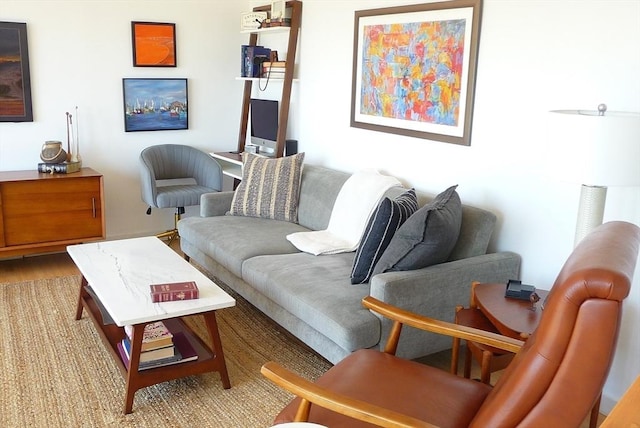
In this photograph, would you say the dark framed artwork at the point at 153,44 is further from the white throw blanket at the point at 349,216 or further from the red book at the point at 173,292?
the red book at the point at 173,292

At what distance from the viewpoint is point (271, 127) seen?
4.84 m

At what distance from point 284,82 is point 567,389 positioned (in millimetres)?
3659

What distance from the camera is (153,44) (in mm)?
4926

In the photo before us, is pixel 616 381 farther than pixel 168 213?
No

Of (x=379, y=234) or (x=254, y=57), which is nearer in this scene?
(x=379, y=234)

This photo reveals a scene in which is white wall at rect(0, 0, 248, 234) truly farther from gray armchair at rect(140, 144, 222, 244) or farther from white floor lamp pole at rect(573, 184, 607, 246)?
white floor lamp pole at rect(573, 184, 607, 246)

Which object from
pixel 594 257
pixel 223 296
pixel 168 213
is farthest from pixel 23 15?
pixel 594 257

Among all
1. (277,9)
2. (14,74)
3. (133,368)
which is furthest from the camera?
(277,9)

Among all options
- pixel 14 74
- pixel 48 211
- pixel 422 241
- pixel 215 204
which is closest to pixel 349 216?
pixel 422 241

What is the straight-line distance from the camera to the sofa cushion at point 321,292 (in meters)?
2.54

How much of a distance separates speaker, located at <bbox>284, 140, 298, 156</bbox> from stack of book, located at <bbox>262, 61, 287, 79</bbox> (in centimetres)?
51

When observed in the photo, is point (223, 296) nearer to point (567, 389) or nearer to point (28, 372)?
point (28, 372)

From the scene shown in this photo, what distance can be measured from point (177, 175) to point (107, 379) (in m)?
2.55

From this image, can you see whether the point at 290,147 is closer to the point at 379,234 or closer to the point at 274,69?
the point at 274,69
